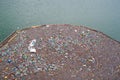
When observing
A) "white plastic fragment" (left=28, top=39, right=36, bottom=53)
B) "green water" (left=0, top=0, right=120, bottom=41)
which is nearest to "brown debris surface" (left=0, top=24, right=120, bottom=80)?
"white plastic fragment" (left=28, top=39, right=36, bottom=53)

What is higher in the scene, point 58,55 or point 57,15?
point 57,15

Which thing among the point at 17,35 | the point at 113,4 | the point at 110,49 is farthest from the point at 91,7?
the point at 17,35

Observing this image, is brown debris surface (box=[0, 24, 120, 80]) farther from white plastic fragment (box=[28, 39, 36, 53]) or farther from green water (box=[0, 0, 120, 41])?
green water (box=[0, 0, 120, 41])

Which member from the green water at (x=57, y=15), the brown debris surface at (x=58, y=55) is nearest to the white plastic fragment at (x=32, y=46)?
the brown debris surface at (x=58, y=55)

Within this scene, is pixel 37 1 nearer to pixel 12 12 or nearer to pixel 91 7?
pixel 12 12

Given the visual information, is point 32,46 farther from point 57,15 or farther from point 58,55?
point 57,15

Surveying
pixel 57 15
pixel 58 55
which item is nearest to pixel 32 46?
pixel 58 55

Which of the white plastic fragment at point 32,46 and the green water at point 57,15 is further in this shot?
the green water at point 57,15

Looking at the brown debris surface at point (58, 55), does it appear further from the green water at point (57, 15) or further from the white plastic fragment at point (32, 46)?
the green water at point (57, 15)
